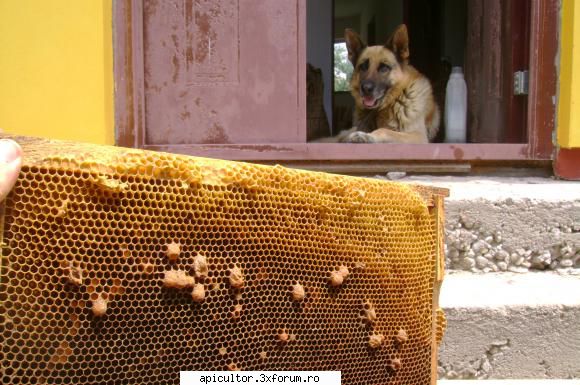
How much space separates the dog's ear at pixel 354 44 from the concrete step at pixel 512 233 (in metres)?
3.17

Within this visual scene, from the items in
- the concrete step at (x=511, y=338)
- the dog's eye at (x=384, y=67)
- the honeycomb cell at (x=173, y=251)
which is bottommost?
the concrete step at (x=511, y=338)

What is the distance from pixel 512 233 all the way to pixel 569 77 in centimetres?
121

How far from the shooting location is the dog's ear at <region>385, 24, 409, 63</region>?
5046 millimetres

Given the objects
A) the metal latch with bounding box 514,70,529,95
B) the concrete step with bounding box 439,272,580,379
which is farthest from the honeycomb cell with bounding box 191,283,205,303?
the metal latch with bounding box 514,70,529,95

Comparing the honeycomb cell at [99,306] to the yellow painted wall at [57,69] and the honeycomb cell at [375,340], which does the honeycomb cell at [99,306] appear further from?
the yellow painted wall at [57,69]

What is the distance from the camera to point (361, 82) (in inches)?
204

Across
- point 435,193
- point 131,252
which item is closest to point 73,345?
point 131,252

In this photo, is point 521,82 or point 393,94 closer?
point 521,82

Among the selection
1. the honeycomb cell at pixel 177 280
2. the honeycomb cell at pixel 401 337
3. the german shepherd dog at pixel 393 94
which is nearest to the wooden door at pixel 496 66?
the german shepherd dog at pixel 393 94

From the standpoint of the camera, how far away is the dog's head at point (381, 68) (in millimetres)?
5086

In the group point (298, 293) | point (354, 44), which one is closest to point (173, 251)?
point (298, 293)

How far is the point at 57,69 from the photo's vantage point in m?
3.24

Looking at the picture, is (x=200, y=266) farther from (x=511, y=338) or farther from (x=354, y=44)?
(x=354, y=44)

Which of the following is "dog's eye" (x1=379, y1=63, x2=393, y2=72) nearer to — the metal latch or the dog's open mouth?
the dog's open mouth
